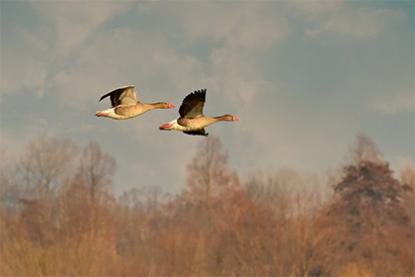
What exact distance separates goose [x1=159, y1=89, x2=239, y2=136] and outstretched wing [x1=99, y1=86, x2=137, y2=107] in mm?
756

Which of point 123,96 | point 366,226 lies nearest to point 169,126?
point 123,96

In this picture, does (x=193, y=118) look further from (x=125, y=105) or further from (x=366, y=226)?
(x=366, y=226)

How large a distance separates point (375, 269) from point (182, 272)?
12496 mm

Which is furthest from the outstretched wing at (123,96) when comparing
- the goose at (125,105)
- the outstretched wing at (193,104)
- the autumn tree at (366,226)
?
the autumn tree at (366,226)

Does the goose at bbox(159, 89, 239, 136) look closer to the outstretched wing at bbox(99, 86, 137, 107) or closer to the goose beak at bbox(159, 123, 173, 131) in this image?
the goose beak at bbox(159, 123, 173, 131)

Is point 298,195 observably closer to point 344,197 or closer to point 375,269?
point 344,197

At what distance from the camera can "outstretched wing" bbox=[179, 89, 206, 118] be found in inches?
329

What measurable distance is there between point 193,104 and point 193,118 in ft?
0.89

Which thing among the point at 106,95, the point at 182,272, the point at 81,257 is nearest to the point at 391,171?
the point at 182,272

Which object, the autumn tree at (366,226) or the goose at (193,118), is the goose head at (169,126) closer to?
the goose at (193,118)

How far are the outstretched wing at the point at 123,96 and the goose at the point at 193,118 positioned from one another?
0.76 metres

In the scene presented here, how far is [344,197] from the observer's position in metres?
46.4

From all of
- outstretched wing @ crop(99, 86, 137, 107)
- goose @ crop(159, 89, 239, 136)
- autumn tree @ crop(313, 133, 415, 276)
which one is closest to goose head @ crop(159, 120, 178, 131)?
goose @ crop(159, 89, 239, 136)

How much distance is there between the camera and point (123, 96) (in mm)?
8812
